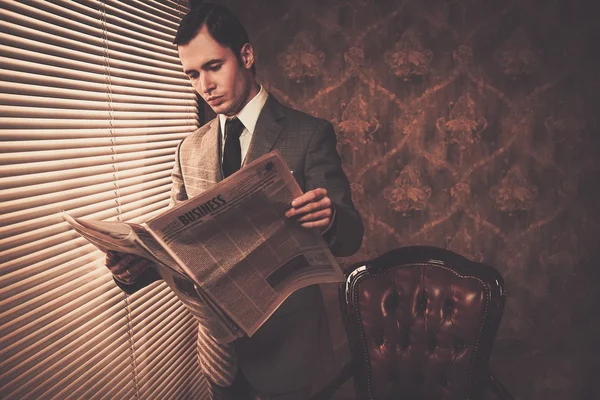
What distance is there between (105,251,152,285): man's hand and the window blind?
0.65 ft

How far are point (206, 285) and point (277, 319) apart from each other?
0.48 metres

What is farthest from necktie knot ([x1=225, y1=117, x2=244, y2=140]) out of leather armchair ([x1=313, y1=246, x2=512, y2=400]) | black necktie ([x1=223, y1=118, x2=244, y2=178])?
leather armchair ([x1=313, y1=246, x2=512, y2=400])

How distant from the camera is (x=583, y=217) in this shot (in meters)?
1.72

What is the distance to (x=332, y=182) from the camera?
1.06 m

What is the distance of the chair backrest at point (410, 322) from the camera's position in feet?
4.35

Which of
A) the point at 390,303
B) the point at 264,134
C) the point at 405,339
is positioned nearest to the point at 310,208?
the point at 264,134

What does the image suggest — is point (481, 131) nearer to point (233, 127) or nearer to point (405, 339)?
point (405, 339)

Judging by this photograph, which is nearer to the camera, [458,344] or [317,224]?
[317,224]

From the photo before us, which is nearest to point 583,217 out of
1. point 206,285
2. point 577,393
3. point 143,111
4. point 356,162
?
point 577,393

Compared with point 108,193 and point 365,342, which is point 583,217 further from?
point 108,193

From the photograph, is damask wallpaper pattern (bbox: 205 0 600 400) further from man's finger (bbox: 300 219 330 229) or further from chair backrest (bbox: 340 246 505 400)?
man's finger (bbox: 300 219 330 229)

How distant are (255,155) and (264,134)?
7 cm

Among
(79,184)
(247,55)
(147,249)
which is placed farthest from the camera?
(247,55)

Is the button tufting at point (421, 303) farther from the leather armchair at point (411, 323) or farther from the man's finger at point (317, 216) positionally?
the man's finger at point (317, 216)
